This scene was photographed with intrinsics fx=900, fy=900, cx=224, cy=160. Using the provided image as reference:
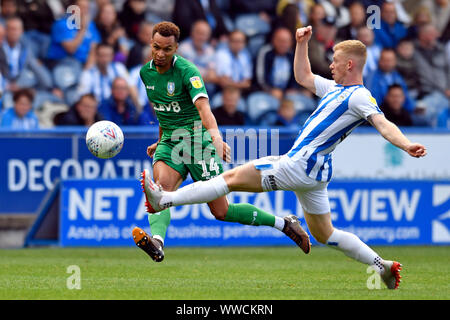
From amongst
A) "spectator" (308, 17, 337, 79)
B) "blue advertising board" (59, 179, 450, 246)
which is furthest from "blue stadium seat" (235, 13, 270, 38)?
"blue advertising board" (59, 179, 450, 246)

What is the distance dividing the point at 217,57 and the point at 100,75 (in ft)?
6.58

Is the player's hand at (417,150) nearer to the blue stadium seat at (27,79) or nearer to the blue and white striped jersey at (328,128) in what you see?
the blue and white striped jersey at (328,128)

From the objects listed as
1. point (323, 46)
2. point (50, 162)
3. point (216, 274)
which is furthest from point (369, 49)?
point (216, 274)

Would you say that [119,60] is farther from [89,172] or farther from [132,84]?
[89,172]

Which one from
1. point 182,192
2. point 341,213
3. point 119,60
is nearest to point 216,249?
point 341,213

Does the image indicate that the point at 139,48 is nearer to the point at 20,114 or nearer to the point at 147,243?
the point at 20,114

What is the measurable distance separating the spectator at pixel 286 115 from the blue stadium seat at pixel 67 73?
3228mm

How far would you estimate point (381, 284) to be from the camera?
316 inches

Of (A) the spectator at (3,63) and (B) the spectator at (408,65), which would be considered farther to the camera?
(B) the spectator at (408,65)

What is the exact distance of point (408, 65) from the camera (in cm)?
1591

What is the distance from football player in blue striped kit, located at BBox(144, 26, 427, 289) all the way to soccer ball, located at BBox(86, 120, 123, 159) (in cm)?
129

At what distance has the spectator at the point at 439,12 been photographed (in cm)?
1692

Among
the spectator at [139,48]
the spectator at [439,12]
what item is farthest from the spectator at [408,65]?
the spectator at [139,48]

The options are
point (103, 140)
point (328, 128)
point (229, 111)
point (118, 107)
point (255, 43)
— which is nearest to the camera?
point (328, 128)
